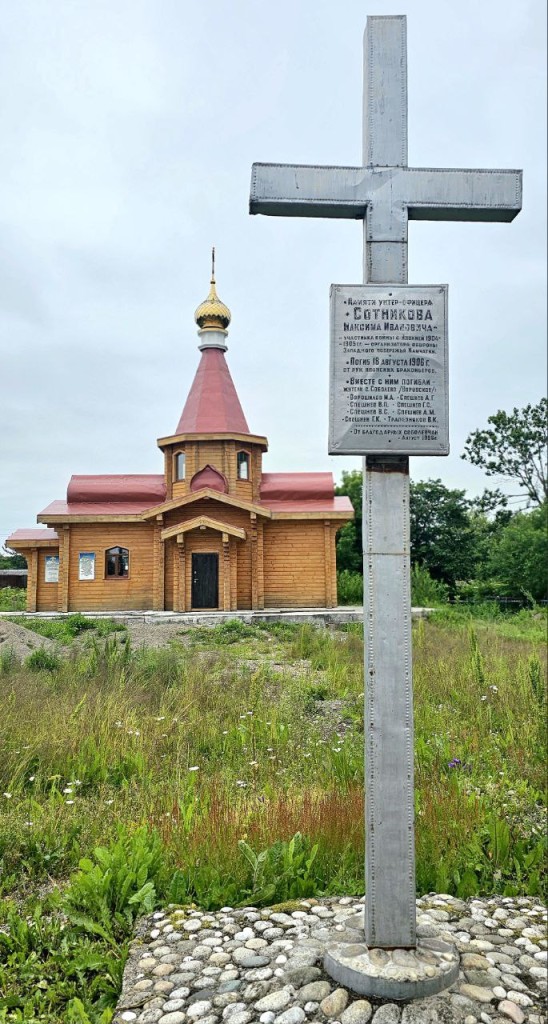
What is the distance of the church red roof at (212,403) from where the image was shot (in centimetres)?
2227

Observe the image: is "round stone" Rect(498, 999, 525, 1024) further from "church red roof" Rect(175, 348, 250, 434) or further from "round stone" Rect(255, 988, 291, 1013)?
"church red roof" Rect(175, 348, 250, 434)

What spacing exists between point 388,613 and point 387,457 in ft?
2.41

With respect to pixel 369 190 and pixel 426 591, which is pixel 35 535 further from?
pixel 369 190

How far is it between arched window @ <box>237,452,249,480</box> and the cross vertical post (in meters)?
18.6

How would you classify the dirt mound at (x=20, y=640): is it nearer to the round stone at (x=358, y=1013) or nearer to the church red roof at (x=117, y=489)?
the round stone at (x=358, y=1013)

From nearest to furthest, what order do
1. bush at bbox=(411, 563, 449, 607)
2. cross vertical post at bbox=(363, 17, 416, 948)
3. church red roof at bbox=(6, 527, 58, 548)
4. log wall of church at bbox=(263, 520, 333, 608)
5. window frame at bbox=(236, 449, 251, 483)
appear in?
cross vertical post at bbox=(363, 17, 416, 948), church red roof at bbox=(6, 527, 58, 548), log wall of church at bbox=(263, 520, 333, 608), window frame at bbox=(236, 449, 251, 483), bush at bbox=(411, 563, 449, 607)

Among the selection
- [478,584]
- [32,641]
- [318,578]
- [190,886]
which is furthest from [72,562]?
[190,886]

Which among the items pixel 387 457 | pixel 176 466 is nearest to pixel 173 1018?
pixel 387 457

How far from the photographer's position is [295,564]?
837 inches

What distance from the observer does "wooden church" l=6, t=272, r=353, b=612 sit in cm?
Answer: 2022

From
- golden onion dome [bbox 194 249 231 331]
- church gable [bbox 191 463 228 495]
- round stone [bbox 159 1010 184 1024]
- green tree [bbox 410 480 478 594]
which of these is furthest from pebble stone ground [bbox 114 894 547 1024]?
green tree [bbox 410 480 478 594]

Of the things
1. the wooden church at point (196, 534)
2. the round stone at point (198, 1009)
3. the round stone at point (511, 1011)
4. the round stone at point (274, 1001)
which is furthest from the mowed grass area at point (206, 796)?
the wooden church at point (196, 534)

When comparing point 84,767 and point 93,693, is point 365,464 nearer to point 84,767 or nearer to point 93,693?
point 84,767

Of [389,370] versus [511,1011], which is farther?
[389,370]
